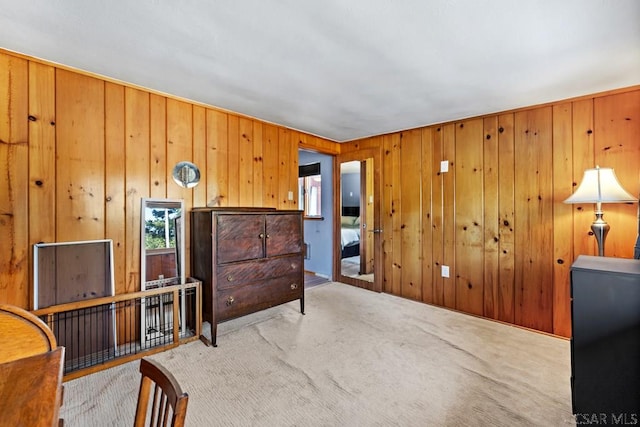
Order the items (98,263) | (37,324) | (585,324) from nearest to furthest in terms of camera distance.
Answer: (37,324) < (585,324) < (98,263)

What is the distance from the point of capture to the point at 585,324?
4.42ft

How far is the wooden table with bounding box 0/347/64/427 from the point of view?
0.68m

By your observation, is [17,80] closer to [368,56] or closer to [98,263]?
[98,263]

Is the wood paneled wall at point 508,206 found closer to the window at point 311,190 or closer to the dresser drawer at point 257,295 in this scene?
the window at point 311,190

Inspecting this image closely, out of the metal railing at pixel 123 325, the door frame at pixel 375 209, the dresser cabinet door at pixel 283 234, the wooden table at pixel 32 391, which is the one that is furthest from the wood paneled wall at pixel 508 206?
the wooden table at pixel 32 391

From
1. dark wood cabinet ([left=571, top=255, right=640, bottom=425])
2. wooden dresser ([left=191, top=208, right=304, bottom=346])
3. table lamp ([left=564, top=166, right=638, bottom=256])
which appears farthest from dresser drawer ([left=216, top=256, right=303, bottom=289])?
table lamp ([left=564, top=166, right=638, bottom=256])

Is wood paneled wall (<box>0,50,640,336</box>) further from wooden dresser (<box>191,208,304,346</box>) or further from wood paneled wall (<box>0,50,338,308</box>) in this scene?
wooden dresser (<box>191,208,304,346</box>)

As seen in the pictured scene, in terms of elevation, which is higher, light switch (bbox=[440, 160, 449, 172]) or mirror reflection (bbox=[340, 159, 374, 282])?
light switch (bbox=[440, 160, 449, 172])

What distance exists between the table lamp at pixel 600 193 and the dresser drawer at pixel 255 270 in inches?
94.8

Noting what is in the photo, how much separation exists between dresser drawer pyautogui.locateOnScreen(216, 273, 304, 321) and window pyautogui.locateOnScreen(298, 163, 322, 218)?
1826 mm

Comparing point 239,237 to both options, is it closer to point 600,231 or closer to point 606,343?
point 606,343

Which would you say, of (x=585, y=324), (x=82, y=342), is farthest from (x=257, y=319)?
(x=585, y=324)

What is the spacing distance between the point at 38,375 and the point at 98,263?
5.59 feet

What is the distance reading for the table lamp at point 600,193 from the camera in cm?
208
